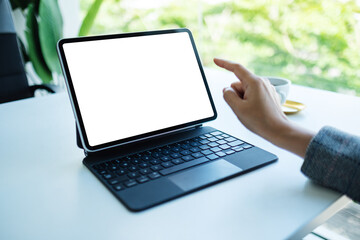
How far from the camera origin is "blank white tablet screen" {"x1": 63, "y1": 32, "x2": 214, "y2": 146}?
572 mm

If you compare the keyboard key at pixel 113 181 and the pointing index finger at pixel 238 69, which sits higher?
the pointing index finger at pixel 238 69

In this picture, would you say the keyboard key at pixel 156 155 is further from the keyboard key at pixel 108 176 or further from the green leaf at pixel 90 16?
the green leaf at pixel 90 16

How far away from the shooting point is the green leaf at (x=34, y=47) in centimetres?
176

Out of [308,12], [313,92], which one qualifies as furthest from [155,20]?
[313,92]

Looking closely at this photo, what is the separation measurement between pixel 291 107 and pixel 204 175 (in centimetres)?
42

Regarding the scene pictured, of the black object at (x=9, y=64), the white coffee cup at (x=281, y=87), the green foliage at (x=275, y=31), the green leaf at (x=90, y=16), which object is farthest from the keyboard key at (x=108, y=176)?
the green foliage at (x=275, y=31)

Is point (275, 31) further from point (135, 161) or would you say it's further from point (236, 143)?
point (135, 161)

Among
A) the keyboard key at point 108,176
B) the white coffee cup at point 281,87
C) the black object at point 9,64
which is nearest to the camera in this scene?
the keyboard key at point 108,176

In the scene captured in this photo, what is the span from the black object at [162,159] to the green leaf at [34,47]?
1.38m

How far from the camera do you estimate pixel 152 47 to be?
66cm

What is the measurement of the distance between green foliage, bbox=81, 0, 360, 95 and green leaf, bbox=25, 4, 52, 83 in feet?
8.14

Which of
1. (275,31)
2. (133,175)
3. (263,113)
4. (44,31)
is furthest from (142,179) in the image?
(275,31)

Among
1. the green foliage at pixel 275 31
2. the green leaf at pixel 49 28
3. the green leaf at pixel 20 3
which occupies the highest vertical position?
the green leaf at pixel 20 3

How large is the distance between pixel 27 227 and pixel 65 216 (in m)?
0.05
